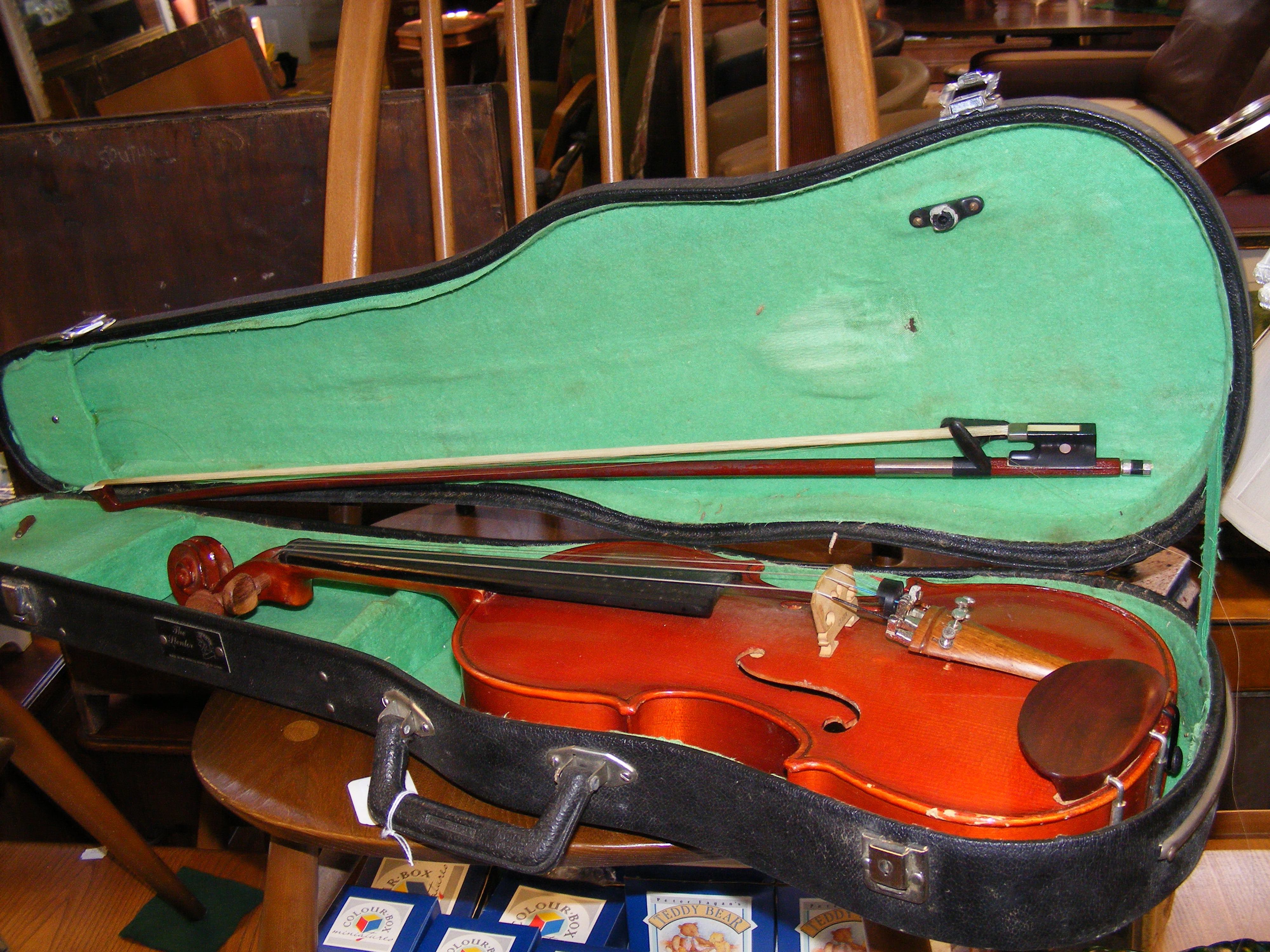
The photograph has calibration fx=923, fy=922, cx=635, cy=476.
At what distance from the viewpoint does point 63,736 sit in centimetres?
216

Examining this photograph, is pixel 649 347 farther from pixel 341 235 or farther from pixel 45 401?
pixel 45 401

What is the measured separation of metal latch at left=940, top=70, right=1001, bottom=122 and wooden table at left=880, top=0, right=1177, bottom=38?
3.81m

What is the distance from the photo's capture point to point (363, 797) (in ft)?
3.36

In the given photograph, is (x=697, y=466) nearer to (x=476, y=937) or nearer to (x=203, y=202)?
(x=476, y=937)

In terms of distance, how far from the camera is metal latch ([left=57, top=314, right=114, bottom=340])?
140 cm

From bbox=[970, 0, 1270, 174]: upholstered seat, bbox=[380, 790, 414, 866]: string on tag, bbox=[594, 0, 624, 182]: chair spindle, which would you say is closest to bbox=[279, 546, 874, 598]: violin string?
bbox=[380, 790, 414, 866]: string on tag

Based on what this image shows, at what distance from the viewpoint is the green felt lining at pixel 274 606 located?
1.17m

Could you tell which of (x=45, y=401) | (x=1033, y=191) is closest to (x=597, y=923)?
(x=1033, y=191)

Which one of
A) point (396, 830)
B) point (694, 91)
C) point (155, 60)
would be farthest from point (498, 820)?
point (155, 60)

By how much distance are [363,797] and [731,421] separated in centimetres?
66

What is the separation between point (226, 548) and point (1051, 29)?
15.3 feet

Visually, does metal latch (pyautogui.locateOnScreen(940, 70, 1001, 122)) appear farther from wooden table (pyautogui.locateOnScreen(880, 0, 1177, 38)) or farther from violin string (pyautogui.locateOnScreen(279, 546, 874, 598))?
wooden table (pyautogui.locateOnScreen(880, 0, 1177, 38))

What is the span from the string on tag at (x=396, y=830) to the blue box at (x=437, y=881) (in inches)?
12.3

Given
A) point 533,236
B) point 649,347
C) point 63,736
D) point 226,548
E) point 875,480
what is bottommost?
point 63,736
